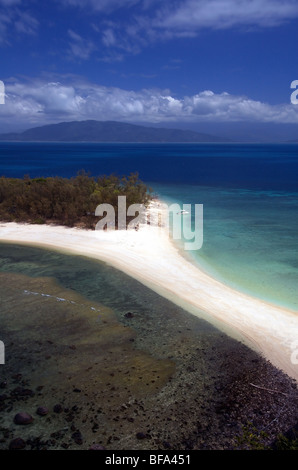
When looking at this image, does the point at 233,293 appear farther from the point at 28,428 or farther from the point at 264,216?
the point at 264,216

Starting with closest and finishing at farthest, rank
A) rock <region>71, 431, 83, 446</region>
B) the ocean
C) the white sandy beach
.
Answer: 1. rock <region>71, 431, 83, 446</region>
2. the ocean
3. the white sandy beach

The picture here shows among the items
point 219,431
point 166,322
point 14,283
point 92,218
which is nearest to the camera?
point 219,431

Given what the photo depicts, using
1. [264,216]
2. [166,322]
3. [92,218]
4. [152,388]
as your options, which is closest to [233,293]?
[166,322]

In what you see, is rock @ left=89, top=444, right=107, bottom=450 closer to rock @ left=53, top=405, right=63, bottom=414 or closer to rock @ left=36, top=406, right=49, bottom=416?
rock @ left=53, top=405, right=63, bottom=414

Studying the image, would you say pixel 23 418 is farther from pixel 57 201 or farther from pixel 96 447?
pixel 57 201

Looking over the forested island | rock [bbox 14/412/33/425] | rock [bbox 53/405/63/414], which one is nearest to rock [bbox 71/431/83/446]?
rock [bbox 53/405/63/414]

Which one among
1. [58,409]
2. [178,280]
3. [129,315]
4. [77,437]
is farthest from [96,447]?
[178,280]

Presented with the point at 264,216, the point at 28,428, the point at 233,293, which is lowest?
the point at 28,428
